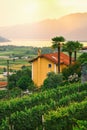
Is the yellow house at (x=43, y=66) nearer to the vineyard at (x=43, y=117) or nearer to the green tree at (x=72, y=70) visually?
the green tree at (x=72, y=70)

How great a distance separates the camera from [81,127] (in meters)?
18.0

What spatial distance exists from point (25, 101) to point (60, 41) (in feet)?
102

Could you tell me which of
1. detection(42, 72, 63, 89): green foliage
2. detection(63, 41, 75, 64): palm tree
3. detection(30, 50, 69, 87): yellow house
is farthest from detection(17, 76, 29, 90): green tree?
detection(42, 72, 63, 89): green foliage

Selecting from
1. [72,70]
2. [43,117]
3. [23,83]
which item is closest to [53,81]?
[72,70]

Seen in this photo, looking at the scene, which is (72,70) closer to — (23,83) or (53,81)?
(53,81)

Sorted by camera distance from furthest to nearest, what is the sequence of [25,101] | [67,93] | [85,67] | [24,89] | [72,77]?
1. [24,89]
2. [72,77]
3. [85,67]
4. [67,93]
5. [25,101]

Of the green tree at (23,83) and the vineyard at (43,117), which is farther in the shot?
the green tree at (23,83)

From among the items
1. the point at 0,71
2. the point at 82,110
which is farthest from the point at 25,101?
the point at 0,71

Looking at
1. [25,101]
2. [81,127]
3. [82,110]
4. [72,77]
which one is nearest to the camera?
[81,127]

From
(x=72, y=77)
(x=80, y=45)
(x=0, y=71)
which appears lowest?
(x=0, y=71)

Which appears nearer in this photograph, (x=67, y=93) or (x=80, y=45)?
(x=67, y=93)

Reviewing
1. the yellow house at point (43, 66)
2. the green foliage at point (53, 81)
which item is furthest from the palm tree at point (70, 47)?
the green foliage at point (53, 81)

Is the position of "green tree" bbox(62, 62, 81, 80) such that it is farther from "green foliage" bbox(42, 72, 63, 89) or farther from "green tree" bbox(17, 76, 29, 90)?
"green tree" bbox(17, 76, 29, 90)

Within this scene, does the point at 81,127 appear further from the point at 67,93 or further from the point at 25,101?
the point at 67,93
